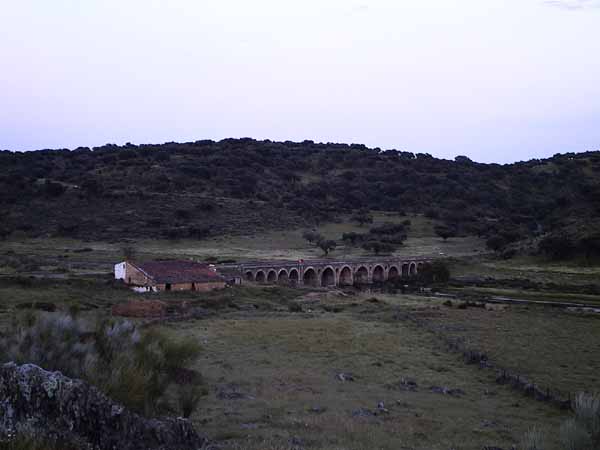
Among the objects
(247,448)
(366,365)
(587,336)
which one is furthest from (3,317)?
(587,336)

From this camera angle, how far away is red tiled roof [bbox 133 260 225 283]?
137ft

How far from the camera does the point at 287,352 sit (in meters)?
23.6

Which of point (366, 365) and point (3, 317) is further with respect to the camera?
point (3, 317)

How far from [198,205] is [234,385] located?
75225 mm

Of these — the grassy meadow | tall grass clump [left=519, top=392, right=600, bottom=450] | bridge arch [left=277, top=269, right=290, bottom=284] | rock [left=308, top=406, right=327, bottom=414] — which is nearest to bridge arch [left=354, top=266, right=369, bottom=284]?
bridge arch [left=277, top=269, right=290, bottom=284]

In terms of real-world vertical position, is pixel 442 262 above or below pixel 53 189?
below

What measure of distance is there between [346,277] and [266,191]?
47747mm

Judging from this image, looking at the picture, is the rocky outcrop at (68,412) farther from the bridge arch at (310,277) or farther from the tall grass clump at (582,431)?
the bridge arch at (310,277)

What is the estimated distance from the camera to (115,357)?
1145cm

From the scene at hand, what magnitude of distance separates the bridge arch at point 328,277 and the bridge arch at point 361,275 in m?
4.72

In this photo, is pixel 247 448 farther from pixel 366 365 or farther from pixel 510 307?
pixel 510 307

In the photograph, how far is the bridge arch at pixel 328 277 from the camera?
63.3 meters

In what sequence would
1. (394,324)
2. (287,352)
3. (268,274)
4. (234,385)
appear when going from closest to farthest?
(234,385) < (287,352) < (394,324) < (268,274)

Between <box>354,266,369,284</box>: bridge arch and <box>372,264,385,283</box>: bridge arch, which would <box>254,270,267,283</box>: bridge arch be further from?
<box>372,264,385,283</box>: bridge arch
